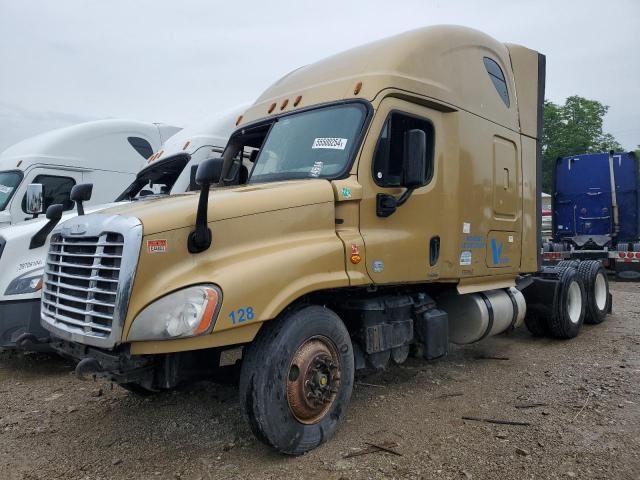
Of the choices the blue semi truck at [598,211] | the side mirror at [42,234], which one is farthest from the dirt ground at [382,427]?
the blue semi truck at [598,211]

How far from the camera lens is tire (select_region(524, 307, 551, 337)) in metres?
7.21

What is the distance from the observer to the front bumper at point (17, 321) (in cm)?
540

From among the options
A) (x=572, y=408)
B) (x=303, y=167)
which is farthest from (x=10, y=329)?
(x=572, y=408)

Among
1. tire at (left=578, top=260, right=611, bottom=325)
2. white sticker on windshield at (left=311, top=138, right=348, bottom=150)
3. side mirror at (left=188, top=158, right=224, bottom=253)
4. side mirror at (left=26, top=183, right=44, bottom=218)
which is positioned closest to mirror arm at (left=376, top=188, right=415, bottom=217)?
white sticker on windshield at (left=311, top=138, right=348, bottom=150)

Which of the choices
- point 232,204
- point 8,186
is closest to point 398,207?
point 232,204

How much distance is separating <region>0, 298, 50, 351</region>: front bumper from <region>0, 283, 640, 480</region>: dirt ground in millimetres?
531

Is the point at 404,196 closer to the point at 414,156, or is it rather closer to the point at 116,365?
the point at 414,156

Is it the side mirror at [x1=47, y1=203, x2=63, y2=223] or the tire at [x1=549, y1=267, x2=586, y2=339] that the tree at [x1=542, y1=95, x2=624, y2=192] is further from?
the side mirror at [x1=47, y1=203, x2=63, y2=223]

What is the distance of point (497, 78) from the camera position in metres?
6.06

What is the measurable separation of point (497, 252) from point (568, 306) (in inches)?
86.3

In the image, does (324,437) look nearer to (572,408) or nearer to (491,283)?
(572,408)

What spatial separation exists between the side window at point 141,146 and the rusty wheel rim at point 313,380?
7603mm

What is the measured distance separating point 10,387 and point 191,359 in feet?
10.1

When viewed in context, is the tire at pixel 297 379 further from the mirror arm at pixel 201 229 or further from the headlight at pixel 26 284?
the headlight at pixel 26 284
